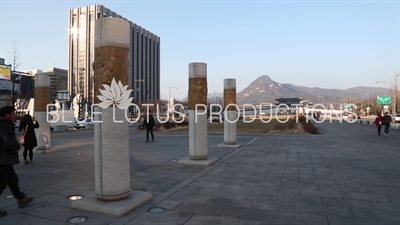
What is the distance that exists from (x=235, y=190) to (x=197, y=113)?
13.9ft

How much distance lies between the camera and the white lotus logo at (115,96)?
5.75 metres

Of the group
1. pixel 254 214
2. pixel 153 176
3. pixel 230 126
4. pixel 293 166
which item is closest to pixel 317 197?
pixel 254 214

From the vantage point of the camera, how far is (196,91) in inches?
423

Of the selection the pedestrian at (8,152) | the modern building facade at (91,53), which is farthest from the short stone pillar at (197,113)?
the modern building facade at (91,53)

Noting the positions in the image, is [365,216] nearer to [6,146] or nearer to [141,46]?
[6,146]

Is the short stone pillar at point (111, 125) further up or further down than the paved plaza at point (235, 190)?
further up

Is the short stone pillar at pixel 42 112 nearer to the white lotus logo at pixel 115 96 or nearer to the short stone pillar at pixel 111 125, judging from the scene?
the short stone pillar at pixel 111 125

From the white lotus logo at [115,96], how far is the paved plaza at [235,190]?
6.83ft

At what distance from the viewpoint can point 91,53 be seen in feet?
229

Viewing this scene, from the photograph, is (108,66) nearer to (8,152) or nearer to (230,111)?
(8,152)

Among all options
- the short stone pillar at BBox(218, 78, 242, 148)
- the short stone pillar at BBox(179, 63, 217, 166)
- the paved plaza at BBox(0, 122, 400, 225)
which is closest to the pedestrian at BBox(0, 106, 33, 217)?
the paved plaza at BBox(0, 122, 400, 225)

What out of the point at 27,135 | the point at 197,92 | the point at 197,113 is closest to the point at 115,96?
the point at 197,113

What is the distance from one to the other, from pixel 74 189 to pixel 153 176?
2.23 m

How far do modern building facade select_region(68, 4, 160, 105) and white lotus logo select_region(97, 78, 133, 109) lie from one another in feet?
173
